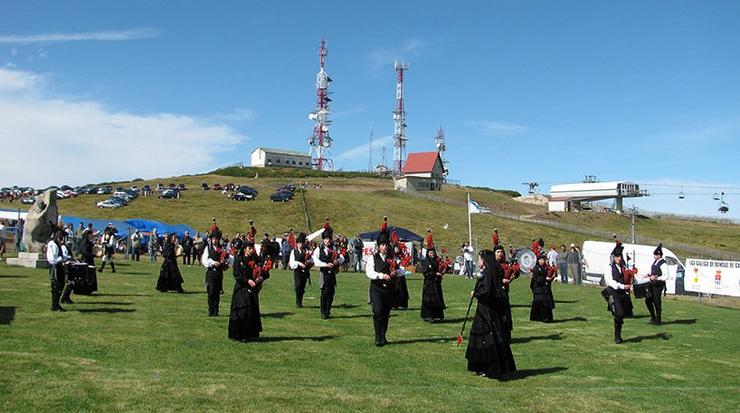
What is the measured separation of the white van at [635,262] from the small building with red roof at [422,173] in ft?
221

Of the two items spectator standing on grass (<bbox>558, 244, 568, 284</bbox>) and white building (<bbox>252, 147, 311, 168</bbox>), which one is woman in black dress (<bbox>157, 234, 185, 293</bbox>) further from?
white building (<bbox>252, 147, 311, 168</bbox>)

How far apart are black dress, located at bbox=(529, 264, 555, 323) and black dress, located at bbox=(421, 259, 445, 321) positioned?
2.82 m

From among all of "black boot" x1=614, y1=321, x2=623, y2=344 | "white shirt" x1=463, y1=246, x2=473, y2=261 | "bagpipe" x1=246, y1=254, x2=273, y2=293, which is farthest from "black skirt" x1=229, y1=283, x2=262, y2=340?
"white shirt" x1=463, y1=246, x2=473, y2=261

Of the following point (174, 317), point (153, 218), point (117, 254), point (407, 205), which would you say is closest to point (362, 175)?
point (407, 205)

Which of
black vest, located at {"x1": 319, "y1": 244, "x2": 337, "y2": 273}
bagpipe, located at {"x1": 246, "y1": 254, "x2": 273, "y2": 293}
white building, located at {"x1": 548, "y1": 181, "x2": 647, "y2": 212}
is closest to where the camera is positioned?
bagpipe, located at {"x1": 246, "y1": 254, "x2": 273, "y2": 293}

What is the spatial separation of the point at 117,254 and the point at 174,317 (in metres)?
30.1

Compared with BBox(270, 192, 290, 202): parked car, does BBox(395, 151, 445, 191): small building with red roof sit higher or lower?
higher

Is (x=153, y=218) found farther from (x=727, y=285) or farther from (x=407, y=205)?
(x=727, y=285)

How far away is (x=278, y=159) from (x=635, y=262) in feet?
377

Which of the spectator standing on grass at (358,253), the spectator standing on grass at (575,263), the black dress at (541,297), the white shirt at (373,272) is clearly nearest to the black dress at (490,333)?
the white shirt at (373,272)

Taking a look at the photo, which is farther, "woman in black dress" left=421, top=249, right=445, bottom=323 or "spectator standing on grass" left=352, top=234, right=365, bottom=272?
"spectator standing on grass" left=352, top=234, right=365, bottom=272

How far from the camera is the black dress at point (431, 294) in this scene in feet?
56.5

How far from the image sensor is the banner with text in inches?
1031

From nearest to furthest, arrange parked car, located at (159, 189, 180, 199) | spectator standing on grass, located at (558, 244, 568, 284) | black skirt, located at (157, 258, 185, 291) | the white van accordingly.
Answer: black skirt, located at (157, 258, 185, 291), the white van, spectator standing on grass, located at (558, 244, 568, 284), parked car, located at (159, 189, 180, 199)
